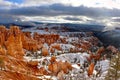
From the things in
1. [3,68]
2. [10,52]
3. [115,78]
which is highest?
[115,78]

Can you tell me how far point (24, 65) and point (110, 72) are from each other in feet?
384

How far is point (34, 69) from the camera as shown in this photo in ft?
601

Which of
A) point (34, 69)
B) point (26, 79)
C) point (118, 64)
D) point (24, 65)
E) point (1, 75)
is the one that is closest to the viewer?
point (118, 64)

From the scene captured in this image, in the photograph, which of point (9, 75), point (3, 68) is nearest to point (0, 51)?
point (3, 68)

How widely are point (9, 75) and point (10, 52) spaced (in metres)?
78.3

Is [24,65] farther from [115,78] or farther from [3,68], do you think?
[115,78]

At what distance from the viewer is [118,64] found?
55.1 meters

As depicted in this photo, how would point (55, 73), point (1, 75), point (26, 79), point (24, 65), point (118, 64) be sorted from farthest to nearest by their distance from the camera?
point (55, 73)
point (24, 65)
point (26, 79)
point (1, 75)
point (118, 64)

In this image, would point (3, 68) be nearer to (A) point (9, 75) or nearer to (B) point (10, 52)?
(A) point (9, 75)

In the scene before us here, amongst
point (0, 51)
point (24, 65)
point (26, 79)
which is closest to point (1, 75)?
point (26, 79)

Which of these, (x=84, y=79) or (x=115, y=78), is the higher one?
(x=115, y=78)

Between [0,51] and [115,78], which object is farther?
[0,51]


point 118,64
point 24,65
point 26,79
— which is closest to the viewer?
point 118,64

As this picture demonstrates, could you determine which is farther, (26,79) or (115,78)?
(26,79)
